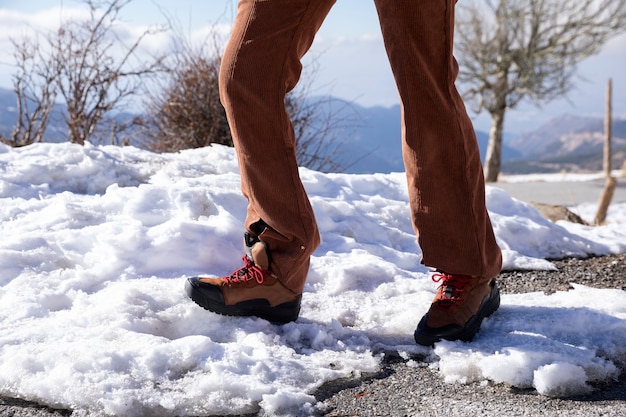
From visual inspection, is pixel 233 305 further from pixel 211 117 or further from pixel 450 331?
pixel 211 117

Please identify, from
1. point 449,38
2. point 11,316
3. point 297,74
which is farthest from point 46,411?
point 449,38

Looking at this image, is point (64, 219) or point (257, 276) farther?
point (64, 219)

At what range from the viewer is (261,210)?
1.85 metres

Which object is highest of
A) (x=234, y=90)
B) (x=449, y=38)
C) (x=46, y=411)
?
(x=449, y=38)

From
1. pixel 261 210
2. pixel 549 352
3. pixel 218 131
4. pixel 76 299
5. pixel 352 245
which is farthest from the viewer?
pixel 218 131

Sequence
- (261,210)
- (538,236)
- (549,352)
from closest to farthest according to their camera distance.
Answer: (549,352), (261,210), (538,236)

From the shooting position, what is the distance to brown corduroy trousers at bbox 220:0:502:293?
172 cm

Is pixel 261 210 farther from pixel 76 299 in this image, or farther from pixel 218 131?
pixel 218 131

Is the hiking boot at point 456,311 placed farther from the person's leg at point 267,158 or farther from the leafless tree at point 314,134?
the leafless tree at point 314,134

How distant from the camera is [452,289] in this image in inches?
75.0

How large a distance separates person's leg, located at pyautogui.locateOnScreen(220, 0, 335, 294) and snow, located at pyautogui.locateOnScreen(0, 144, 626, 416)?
29 centimetres

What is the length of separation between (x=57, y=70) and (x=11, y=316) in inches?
199

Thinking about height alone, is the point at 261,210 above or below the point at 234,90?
below

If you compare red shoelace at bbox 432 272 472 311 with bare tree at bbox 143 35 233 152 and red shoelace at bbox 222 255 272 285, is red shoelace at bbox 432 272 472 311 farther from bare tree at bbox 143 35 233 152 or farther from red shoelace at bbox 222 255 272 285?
bare tree at bbox 143 35 233 152
